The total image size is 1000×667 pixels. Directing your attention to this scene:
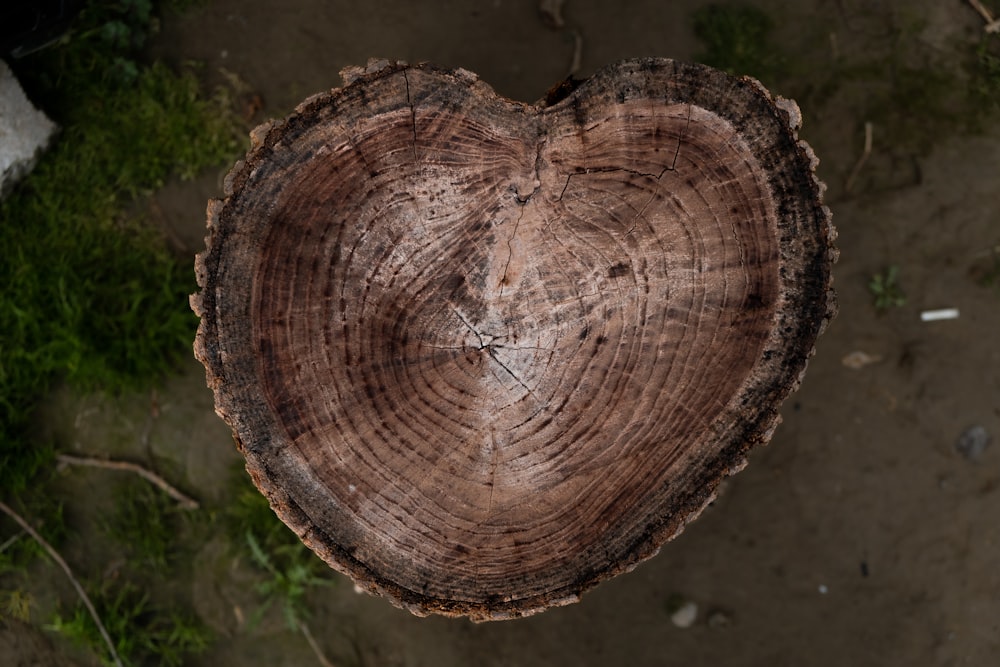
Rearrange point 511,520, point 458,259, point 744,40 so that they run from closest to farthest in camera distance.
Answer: point 458,259
point 511,520
point 744,40

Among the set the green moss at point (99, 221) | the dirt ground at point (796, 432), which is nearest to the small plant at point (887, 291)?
the dirt ground at point (796, 432)

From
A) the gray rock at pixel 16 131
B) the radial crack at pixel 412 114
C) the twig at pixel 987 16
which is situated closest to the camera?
the radial crack at pixel 412 114

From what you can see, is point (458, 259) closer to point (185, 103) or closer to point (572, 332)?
point (572, 332)

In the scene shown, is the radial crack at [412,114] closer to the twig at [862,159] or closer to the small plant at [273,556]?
the small plant at [273,556]

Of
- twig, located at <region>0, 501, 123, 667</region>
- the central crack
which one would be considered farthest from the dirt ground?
the central crack

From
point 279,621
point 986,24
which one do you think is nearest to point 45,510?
point 279,621

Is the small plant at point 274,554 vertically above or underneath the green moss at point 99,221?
underneath
